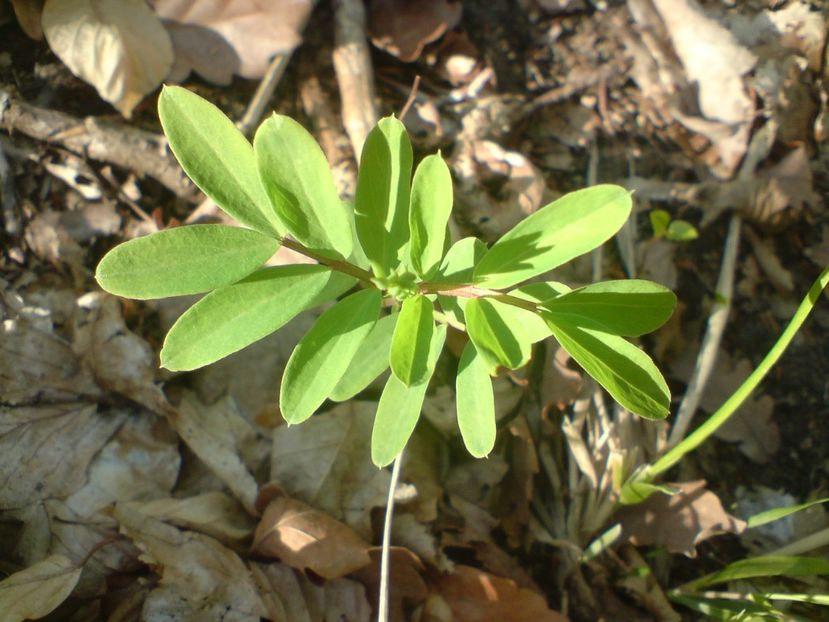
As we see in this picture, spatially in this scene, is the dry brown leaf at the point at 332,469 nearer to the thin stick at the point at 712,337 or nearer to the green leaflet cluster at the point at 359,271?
the green leaflet cluster at the point at 359,271

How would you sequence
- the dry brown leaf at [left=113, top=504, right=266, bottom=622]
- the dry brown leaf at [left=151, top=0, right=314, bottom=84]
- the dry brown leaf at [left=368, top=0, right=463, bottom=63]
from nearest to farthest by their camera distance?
the dry brown leaf at [left=113, top=504, right=266, bottom=622] → the dry brown leaf at [left=151, top=0, right=314, bottom=84] → the dry brown leaf at [left=368, top=0, right=463, bottom=63]

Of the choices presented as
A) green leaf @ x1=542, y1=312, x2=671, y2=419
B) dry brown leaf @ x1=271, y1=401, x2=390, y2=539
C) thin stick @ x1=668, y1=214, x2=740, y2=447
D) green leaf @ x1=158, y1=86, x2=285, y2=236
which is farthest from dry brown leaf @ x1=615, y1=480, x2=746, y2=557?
green leaf @ x1=158, y1=86, x2=285, y2=236

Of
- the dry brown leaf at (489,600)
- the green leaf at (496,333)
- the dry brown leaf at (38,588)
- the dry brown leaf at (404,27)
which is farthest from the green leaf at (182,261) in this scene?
the dry brown leaf at (404,27)

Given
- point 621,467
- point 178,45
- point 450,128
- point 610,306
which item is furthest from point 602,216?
point 178,45

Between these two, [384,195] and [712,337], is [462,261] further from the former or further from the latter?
[712,337]

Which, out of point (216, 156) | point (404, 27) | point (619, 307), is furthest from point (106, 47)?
point (619, 307)

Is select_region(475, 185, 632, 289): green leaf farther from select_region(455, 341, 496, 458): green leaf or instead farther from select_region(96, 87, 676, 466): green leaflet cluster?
select_region(455, 341, 496, 458): green leaf

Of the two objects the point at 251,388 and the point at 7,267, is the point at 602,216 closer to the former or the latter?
the point at 251,388
